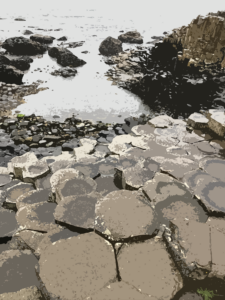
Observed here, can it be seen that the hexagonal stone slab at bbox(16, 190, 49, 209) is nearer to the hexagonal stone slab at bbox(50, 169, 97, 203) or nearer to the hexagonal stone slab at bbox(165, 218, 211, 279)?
the hexagonal stone slab at bbox(50, 169, 97, 203)

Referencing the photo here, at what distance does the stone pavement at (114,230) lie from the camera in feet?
4.05

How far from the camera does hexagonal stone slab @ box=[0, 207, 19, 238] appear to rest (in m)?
1.78

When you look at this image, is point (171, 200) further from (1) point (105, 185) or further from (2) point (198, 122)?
(2) point (198, 122)

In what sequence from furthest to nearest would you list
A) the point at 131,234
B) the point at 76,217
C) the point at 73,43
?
1. the point at 73,43
2. the point at 76,217
3. the point at 131,234

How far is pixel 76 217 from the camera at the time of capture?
1.54 metres

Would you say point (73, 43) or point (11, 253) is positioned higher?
point (73, 43)

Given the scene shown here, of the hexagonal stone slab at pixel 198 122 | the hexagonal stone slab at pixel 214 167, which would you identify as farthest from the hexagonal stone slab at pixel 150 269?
the hexagonal stone slab at pixel 198 122

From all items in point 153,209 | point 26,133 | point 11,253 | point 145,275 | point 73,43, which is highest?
point 73,43

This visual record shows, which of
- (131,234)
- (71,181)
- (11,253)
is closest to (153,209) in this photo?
(131,234)

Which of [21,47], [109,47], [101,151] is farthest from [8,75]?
[101,151]

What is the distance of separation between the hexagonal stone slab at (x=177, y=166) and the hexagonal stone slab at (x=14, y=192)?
1.41 meters

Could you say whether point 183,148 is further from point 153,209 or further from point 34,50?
point 34,50

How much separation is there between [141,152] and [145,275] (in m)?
1.52

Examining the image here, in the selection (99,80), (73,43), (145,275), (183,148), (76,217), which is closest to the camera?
(145,275)
